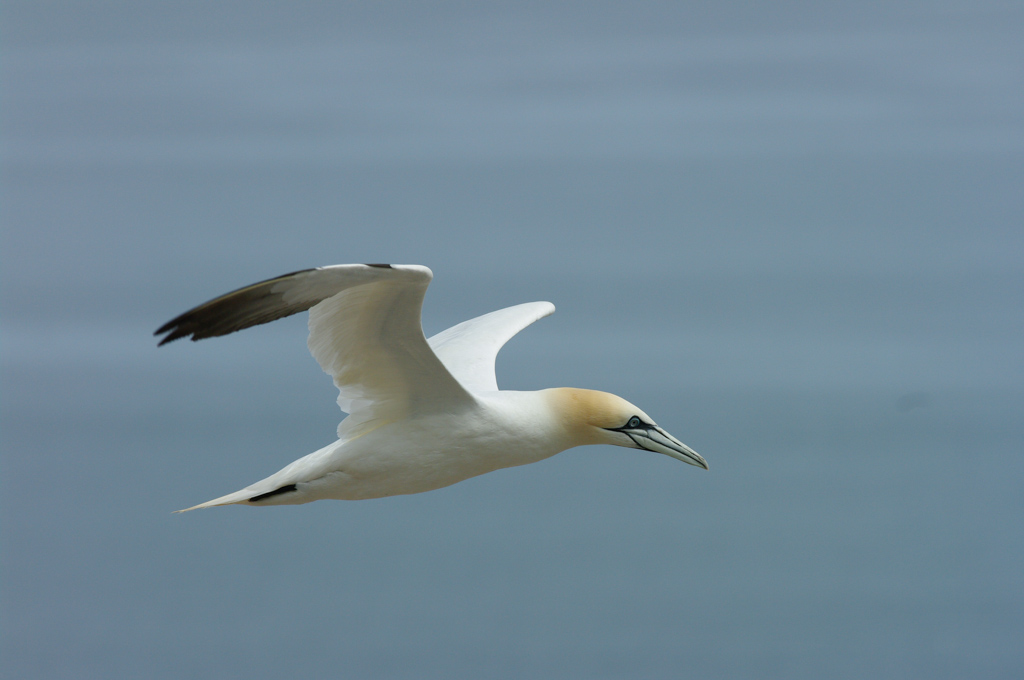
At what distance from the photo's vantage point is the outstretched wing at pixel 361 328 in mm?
7465

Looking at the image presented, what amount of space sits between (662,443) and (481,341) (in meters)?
2.17

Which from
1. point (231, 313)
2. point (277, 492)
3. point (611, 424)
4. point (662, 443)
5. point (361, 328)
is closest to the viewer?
point (231, 313)

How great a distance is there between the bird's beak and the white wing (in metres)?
1.30

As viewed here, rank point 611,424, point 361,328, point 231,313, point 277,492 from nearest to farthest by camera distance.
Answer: point 231,313 → point 361,328 → point 277,492 → point 611,424

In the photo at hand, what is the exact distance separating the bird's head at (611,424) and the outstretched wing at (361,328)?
0.73 m

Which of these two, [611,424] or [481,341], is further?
[481,341]

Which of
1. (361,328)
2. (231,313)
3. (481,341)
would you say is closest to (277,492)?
(361,328)

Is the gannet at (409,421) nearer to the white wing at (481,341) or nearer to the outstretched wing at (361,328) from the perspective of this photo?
the outstretched wing at (361,328)

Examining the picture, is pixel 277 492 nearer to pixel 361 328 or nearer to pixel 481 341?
pixel 361 328

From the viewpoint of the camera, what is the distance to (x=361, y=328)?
849 cm

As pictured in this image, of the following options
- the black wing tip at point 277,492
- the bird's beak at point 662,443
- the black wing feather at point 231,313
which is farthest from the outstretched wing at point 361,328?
the bird's beak at point 662,443

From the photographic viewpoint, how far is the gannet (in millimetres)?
8500

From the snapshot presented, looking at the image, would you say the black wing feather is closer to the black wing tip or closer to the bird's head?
the black wing tip

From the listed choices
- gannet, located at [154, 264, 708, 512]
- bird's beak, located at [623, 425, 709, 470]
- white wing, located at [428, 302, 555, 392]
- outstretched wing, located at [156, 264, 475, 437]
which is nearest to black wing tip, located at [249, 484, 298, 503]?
gannet, located at [154, 264, 708, 512]
